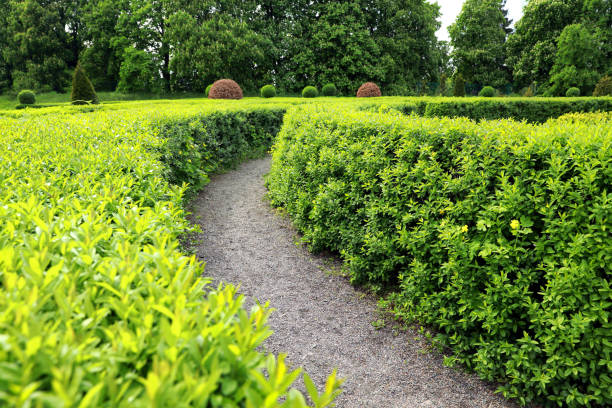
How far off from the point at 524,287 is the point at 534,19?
45.4 metres

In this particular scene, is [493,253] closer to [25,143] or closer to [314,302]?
[314,302]

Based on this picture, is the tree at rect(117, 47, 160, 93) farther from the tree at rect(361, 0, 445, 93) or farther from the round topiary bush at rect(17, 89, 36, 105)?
the tree at rect(361, 0, 445, 93)

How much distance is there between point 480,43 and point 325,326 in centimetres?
4828

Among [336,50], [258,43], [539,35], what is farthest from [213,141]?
[539,35]

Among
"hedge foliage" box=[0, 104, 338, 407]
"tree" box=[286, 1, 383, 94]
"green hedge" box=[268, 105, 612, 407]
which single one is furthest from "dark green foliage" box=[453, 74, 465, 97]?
"hedge foliage" box=[0, 104, 338, 407]

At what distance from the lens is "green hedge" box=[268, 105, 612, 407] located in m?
2.94

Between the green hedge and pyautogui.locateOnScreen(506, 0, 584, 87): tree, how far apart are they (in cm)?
4183

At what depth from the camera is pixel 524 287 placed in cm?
321

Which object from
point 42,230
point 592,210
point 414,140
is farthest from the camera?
point 414,140

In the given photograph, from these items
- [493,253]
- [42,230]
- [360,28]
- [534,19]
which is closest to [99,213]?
[42,230]

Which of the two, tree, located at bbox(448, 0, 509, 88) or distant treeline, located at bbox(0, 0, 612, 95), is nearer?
distant treeline, located at bbox(0, 0, 612, 95)

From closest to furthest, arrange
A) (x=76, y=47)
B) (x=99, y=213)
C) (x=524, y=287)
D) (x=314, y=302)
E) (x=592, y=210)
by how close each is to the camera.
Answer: (x=99, y=213) → (x=592, y=210) → (x=524, y=287) → (x=314, y=302) → (x=76, y=47)

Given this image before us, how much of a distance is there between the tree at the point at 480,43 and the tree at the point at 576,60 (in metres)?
7.78

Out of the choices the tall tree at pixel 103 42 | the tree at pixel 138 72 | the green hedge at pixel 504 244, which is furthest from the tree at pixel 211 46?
the green hedge at pixel 504 244
